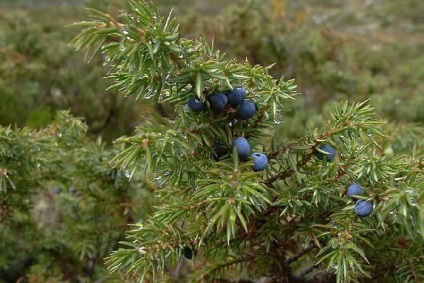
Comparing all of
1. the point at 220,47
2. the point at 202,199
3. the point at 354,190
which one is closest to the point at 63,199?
Result: the point at 202,199

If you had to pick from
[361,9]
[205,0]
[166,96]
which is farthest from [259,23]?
[361,9]

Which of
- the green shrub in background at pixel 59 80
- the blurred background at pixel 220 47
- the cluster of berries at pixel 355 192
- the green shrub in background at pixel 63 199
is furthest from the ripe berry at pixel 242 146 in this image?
the green shrub in background at pixel 59 80

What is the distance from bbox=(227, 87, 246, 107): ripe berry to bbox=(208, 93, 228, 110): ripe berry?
26 mm

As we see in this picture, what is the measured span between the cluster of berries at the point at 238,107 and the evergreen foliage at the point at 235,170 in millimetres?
25

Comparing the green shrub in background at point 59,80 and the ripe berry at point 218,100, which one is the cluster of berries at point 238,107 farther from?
the green shrub in background at point 59,80

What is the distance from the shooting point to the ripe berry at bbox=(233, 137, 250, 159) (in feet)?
5.39

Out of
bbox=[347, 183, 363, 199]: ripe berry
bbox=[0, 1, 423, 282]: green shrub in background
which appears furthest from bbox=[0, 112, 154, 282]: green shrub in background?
bbox=[347, 183, 363, 199]: ripe berry

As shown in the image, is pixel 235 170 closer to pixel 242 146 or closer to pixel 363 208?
pixel 242 146

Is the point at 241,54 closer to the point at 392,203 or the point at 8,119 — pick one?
the point at 8,119

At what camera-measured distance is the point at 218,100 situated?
159 cm

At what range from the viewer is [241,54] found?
7.86m

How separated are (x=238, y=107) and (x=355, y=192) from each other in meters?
0.52

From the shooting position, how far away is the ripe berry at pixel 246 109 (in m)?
1.63

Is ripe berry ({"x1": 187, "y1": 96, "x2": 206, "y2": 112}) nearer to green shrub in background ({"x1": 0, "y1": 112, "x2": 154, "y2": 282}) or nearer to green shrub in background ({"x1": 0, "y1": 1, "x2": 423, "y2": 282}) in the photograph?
green shrub in background ({"x1": 0, "y1": 1, "x2": 423, "y2": 282})
